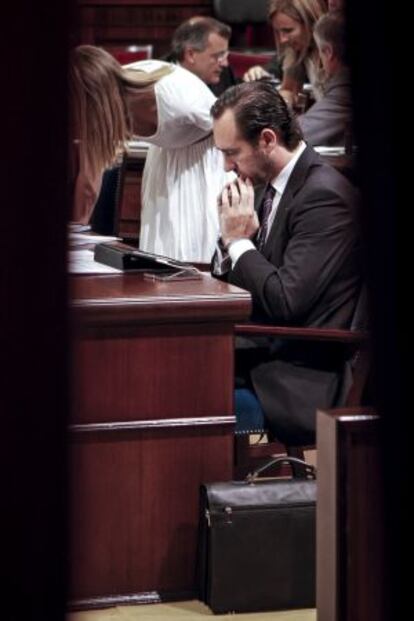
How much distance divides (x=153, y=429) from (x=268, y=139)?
0.77 m

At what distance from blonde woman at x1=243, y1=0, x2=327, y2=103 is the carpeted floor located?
233 centimetres

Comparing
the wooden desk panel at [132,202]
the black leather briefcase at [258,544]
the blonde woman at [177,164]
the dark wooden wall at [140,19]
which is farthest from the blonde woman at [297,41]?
the dark wooden wall at [140,19]

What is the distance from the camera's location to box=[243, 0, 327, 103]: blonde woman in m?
4.57

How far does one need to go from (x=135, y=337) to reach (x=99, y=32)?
597cm

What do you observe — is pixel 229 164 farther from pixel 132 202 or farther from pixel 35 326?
pixel 35 326

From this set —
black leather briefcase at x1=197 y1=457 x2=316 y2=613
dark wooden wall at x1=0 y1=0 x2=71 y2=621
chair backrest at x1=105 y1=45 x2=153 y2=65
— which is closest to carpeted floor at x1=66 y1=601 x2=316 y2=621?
black leather briefcase at x1=197 y1=457 x2=316 y2=613

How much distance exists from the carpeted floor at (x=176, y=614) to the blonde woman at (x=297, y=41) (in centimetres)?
233

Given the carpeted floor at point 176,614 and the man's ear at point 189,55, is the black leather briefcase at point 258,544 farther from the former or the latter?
the man's ear at point 189,55

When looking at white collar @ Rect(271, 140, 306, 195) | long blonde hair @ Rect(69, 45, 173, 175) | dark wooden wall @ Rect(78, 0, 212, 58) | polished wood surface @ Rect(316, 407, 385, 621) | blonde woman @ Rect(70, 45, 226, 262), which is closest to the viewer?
polished wood surface @ Rect(316, 407, 385, 621)

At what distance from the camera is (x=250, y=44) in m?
8.40

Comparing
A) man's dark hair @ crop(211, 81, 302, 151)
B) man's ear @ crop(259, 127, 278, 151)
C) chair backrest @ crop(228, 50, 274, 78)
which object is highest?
chair backrest @ crop(228, 50, 274, 78)

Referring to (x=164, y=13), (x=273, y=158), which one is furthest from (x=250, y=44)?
(x=273, y=158)

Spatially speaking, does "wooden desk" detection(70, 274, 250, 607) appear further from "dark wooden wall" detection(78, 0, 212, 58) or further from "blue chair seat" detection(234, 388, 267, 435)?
"dark wooden wall" detection(78, 0, 212, 58)

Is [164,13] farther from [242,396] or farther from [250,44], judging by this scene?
[242,396]
